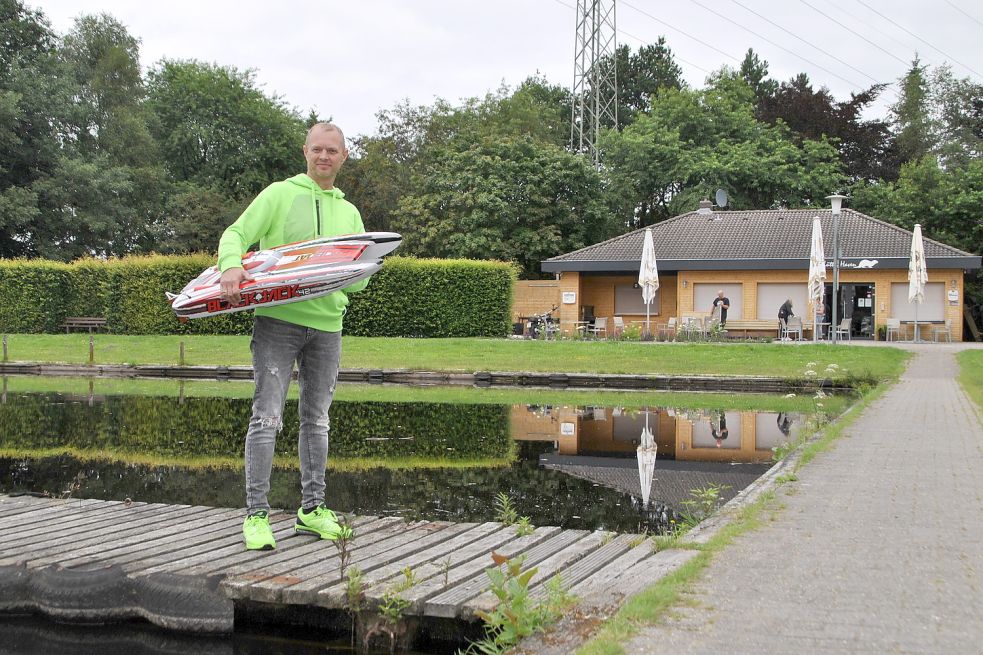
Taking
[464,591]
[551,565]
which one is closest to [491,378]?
[551,565]

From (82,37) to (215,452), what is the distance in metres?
47.3

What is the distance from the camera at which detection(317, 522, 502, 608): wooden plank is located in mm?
3936

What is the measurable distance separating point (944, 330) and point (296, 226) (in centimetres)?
3251

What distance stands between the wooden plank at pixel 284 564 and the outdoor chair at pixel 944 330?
3191 centimetres

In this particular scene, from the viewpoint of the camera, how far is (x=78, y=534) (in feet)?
16.6

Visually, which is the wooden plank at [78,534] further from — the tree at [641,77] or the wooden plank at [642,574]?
the tree at [641,77]

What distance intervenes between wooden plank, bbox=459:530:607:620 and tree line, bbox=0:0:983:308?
3616 centimetres

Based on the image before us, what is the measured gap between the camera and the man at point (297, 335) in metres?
4.80

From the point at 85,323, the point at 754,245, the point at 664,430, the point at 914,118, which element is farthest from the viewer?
the point at 914,118

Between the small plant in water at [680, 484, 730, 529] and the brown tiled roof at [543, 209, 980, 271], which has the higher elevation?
the brown tiled roof at [543, 209, 980, 271]

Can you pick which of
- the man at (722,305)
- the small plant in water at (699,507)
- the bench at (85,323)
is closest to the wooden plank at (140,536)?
the small plant in water at (699,507)

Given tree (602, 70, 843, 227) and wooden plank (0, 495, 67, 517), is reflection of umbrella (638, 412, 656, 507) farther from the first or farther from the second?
tree (602, 70, 843, 227)

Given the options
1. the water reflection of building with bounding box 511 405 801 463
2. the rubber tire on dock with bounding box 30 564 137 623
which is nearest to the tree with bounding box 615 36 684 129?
the water reflection of building with bounding box 511 405 801 463

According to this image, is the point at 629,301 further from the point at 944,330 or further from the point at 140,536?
the point at 140,536
